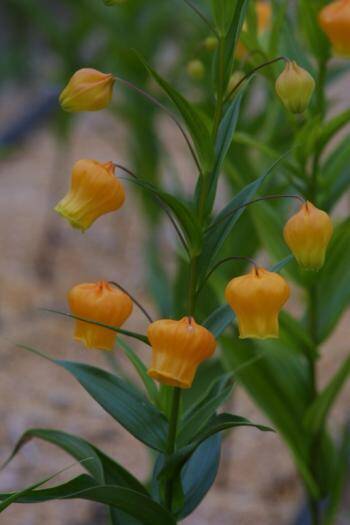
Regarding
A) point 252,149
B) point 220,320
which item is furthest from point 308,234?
point 252,149

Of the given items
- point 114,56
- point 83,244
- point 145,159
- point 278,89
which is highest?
point 278,89

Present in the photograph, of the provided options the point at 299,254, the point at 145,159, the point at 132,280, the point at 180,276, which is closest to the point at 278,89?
the point at 299,254

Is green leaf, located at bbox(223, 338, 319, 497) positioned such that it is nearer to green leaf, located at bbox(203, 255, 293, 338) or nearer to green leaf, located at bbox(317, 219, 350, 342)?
green leaf, located at bbox(317, 219, 350, 342)

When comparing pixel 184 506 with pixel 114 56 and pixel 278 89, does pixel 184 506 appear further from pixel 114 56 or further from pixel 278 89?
pixel 114 56

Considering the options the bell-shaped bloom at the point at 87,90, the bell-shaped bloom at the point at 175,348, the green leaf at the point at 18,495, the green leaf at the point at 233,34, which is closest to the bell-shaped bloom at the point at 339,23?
the green leaf at the point at 233,34

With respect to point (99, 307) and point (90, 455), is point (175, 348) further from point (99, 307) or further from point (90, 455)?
point (90, 455)

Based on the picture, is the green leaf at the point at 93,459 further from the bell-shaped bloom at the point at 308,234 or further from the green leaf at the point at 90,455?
the bell-shaped bloom at the point at 308,234
